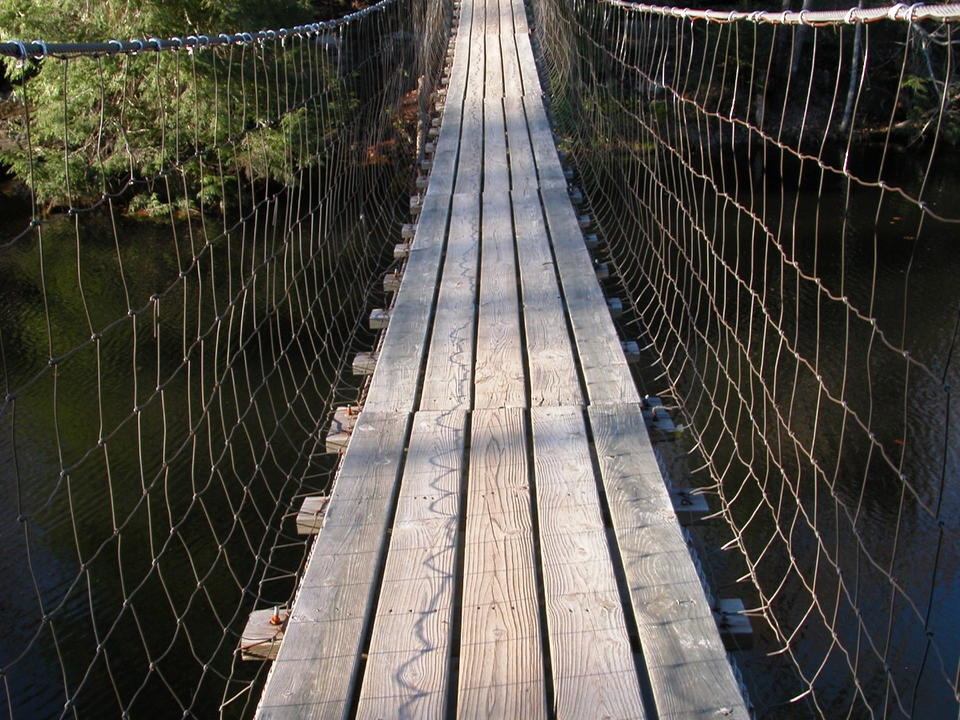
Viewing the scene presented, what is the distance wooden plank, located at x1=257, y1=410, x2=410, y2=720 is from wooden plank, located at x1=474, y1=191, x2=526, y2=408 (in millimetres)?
297

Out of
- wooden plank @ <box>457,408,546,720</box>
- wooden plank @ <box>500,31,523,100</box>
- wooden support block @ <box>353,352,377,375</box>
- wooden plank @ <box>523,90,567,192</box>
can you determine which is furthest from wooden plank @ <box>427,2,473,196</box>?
wooden plank @ <box>457,408,546,720</box>

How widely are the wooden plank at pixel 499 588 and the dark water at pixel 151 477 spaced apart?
0.71 metres

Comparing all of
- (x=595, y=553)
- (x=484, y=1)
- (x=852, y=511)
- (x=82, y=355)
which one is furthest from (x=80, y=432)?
(x=484, y=1)

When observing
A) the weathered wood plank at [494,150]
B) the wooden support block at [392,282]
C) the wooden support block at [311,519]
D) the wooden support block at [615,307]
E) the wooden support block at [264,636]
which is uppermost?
the weathered wood plank at [494,150]

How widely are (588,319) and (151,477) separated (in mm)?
3081

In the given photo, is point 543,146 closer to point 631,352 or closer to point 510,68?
point 510,68

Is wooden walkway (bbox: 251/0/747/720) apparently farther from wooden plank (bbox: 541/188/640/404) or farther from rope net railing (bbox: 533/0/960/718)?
rope net railing (bbox: 533/0/960/718)

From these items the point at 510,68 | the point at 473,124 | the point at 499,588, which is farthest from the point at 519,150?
the point at 499,588

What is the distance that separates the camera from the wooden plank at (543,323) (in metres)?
2.26

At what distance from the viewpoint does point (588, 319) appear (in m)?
2.67

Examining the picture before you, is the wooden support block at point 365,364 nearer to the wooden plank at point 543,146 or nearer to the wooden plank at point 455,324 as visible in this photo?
the wooden plank at point 455,324

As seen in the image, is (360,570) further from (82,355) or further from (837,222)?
(837,222)

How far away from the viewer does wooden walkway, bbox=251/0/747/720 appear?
1357 millimetres

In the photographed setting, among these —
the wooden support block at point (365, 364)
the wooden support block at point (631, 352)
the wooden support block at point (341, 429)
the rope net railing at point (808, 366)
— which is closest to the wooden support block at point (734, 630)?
the rope net railing at point (808, 366)
